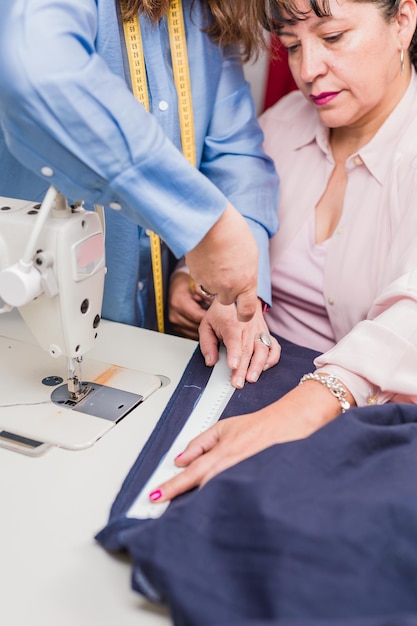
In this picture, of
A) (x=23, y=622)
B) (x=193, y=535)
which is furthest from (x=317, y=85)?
(x=23, y=622)

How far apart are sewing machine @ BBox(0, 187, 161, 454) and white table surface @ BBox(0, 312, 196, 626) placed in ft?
0.13

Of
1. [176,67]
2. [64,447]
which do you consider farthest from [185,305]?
[64,447]

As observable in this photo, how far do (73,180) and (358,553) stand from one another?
26.4 inches

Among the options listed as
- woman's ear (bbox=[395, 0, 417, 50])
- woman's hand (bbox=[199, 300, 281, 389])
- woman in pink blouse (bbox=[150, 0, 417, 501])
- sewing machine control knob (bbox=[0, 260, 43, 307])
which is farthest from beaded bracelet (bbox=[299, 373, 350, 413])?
woman's ear (bbox=[395, 0, 417, 50])

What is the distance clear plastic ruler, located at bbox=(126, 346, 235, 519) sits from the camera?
1.06 meters

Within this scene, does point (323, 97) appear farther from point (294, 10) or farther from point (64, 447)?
point (64, 447)

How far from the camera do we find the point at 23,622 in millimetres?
896

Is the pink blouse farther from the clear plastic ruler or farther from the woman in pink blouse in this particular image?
the clear plastic ruler

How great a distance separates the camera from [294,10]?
156 cm

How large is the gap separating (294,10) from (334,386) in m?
0.85

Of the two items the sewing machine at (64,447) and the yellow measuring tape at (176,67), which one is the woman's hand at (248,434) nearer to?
the sewing machine at (64,447)

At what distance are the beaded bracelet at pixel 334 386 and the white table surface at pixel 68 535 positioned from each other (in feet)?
1.00

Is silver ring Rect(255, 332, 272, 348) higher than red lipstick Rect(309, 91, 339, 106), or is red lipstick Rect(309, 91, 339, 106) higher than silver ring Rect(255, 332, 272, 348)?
red lipstick Rect(309, 91, 339, 106)

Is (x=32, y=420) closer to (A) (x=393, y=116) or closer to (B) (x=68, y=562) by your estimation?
(B) (x=68, y=562)
